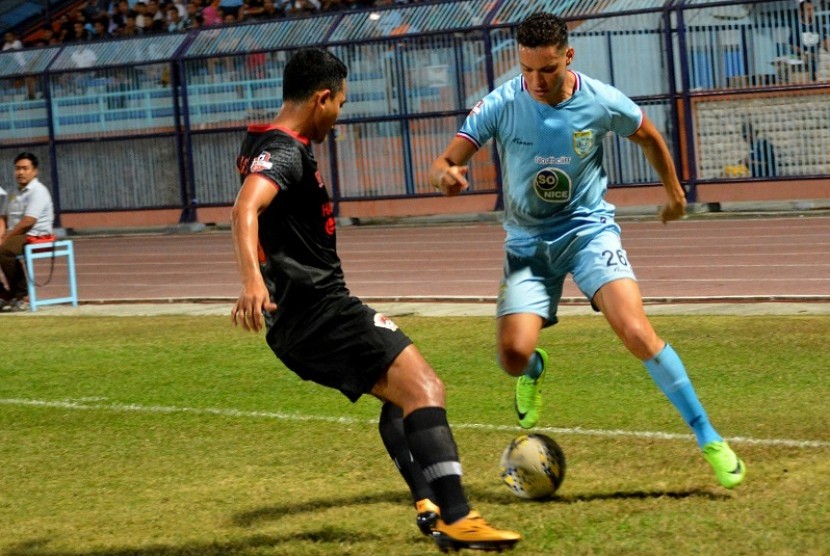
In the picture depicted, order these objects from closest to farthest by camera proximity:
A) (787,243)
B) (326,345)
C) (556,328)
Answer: (326,345) → (556,328) → (787,243)

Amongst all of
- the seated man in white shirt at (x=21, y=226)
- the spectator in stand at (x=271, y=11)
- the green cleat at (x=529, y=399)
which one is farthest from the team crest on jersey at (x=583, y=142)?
the spectator in stand at (x=271, y=11)

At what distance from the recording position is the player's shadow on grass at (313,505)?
646cm

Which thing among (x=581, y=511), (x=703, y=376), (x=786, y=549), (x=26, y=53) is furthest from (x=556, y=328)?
(x=26, y=53)

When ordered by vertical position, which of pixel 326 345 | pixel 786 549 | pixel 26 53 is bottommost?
A: pixel 786 549

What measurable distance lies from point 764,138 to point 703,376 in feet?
41.0

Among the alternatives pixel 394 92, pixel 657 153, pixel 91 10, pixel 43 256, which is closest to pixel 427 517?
pixel 657 153

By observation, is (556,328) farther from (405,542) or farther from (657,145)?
(405,542)

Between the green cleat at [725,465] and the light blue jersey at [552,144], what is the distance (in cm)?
129

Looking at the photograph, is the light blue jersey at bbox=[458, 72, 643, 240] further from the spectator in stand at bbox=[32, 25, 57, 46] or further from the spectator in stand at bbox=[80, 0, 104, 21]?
the spectator in stand at bbox=[80, 0, 104, 21]

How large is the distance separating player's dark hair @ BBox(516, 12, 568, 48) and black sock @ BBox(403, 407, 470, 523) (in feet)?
6.38

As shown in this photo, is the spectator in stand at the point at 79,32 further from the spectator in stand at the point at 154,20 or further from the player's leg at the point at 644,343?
the player's leg at the point at 644,343

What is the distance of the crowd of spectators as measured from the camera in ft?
86.6

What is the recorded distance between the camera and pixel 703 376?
9.45 meters

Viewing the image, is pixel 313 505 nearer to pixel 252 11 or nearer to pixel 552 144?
pixel 552 144
